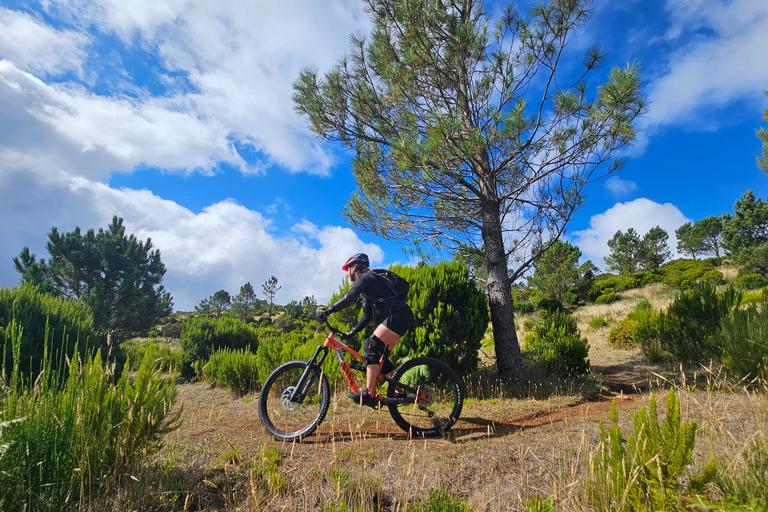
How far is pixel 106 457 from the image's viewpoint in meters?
2.36

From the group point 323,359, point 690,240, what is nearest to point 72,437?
point 323,359

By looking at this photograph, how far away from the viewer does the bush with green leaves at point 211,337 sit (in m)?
11.5

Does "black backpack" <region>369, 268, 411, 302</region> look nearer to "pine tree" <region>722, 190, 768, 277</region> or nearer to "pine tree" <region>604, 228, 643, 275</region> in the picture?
"pine tree" <region>722, 190, 768, 277</region>

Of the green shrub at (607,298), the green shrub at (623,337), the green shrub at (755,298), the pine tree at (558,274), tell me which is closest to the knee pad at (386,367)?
the green shrub at (755,298)

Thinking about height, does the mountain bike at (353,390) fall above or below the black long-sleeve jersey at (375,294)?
below

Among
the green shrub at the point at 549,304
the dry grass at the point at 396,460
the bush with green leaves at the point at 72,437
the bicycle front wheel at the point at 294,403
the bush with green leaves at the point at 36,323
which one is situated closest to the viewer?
the bush with green leaves at the point at 72,437

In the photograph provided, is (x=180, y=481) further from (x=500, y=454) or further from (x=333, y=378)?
(x=333, y=378)

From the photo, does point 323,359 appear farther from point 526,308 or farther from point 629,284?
point 629,284

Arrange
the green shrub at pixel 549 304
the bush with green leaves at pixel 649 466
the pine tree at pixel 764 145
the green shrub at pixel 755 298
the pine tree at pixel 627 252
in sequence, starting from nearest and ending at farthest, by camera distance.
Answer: the bush with green leaves at pixel 649 466, the green shrub at pixel 755 298, the pine tree at pixel 764 145, the green shrub at pixel 549 304, the pine tree at pixel 627 252

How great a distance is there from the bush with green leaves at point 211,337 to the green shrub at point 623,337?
11.6 m

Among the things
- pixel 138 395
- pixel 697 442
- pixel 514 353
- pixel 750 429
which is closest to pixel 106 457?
pixel 138 395

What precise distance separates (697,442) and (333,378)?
4.50 meters

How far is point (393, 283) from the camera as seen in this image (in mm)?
4160

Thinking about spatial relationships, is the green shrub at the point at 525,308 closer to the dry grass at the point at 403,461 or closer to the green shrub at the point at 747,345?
the green shrub at the point at 747,345
